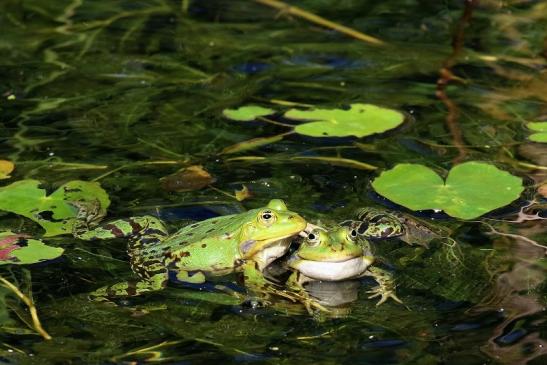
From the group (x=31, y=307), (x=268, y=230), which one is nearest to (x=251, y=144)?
(x=268, y=230)

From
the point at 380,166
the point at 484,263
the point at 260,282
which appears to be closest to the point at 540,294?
the point at 484,263

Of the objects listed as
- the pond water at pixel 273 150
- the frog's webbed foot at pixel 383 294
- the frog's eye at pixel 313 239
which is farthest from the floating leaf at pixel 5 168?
the frog's webbed foot at pixel 383 294

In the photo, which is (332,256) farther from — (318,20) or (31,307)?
(318,20)

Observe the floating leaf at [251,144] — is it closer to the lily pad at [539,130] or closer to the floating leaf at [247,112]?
the floating leaf at [247,112]

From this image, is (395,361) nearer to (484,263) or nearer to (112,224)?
(484,263)

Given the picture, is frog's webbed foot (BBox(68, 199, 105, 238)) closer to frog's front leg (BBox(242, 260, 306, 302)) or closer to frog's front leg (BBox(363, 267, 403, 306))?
frog's front leg (BBox(242, 260, 306, 302))

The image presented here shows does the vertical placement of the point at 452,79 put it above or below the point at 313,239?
below
